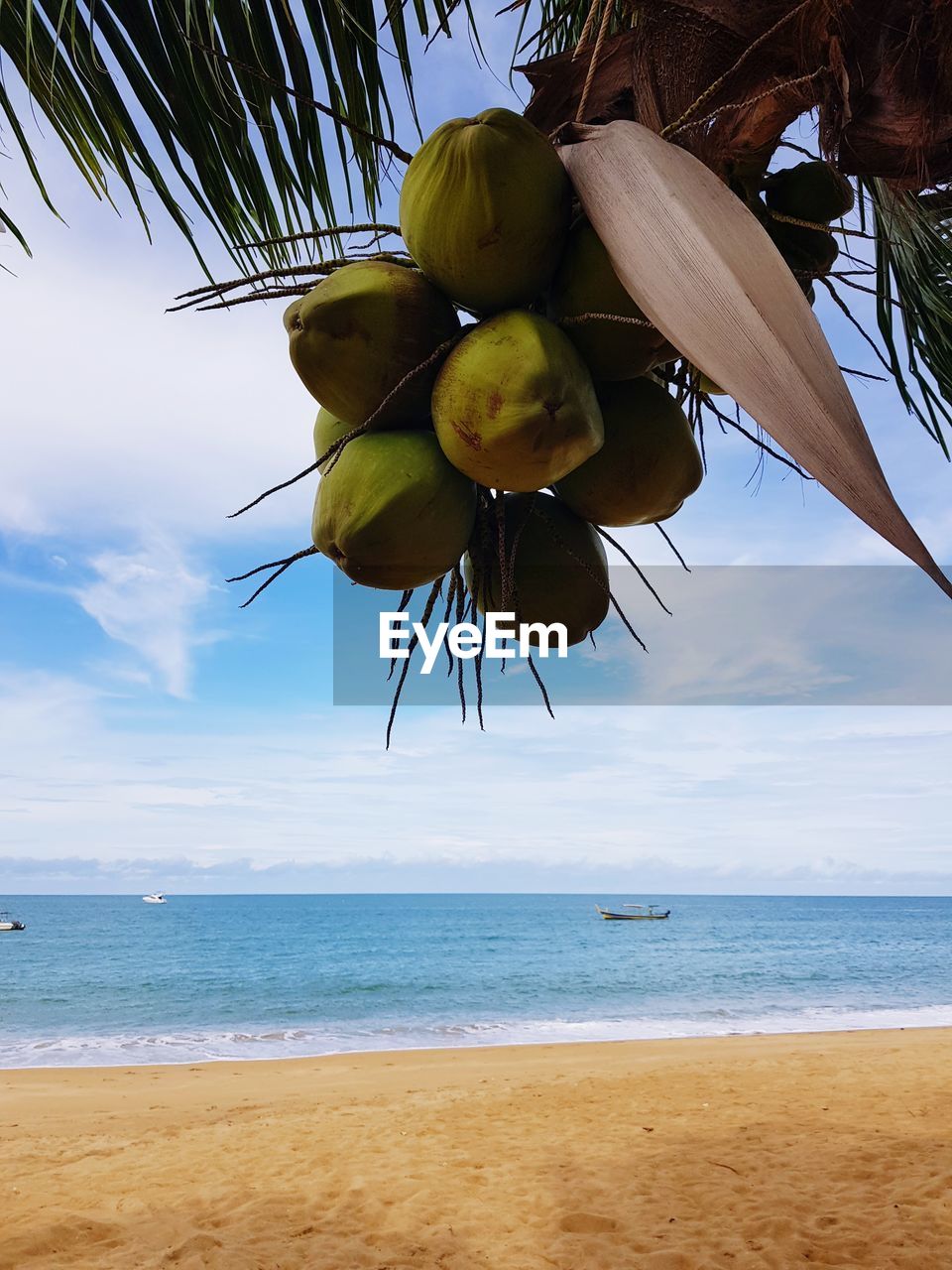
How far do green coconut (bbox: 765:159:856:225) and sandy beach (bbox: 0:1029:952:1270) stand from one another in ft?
15.9

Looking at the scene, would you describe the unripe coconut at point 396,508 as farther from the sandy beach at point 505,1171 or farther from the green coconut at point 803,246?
the sandy beach at point 505,1171

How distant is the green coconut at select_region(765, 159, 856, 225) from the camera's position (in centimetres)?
137

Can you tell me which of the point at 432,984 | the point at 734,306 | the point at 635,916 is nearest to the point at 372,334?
the point at 734,306

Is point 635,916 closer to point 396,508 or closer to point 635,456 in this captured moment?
point 635,456

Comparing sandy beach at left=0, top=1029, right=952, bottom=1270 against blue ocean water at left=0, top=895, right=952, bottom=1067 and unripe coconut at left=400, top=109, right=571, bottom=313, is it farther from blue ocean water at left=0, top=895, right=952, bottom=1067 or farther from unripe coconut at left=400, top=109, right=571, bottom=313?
blue ocean water at left=0, top=895, right=952, bottom=1067

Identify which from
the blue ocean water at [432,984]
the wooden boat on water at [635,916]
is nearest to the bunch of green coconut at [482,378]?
the blue ocean water at [432,984]

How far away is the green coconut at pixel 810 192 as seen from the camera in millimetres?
1374

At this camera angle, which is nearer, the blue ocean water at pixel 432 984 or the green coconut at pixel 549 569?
the green coconut at pixel 549 569

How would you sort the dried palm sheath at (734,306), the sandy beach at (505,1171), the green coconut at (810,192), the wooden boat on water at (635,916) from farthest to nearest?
the wooden boat on water at (635,916)
the sandy beach at (505,1171)
the green coconut at (810,192)
the dried palm sheath at (734,306)

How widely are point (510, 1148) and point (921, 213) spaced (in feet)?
23.3

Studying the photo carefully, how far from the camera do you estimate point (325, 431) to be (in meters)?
1.29

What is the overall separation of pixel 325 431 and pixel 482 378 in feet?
1.16

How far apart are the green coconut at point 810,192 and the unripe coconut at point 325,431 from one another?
2.21 ft

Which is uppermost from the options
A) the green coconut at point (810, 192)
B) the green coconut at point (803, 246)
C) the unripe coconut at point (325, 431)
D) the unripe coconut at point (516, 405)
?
the green coconut at point (810, 192)
